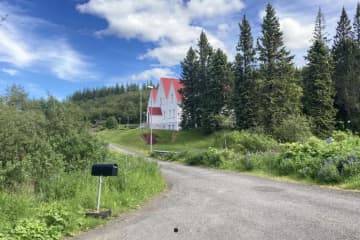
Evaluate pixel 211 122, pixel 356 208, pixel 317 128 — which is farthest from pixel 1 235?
pixel 211 122

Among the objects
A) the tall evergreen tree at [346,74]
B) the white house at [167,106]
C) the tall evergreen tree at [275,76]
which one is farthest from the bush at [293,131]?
the white house at [167,106]

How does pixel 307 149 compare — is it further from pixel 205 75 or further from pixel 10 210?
pixel 205 75

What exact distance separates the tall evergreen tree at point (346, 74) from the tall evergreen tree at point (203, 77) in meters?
19.0

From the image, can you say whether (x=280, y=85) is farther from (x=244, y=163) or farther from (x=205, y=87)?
(x=244, y=163)

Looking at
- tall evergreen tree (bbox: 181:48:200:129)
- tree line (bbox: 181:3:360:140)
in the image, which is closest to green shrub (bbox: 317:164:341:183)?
tree line (bbox: 181:3:360:140)

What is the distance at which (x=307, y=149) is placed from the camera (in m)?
13.5

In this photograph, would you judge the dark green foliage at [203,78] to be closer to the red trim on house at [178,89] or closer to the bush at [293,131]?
the red trim on house at [178,89]

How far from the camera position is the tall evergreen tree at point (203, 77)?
49344mm

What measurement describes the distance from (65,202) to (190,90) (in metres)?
48.0

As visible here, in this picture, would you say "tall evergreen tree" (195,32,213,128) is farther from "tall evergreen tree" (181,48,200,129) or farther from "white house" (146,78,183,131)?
"white house" (146,78,183,131)

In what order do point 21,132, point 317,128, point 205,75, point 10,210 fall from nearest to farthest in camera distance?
point 10,210 < point 21,132 < point 317,128 < point 205,75

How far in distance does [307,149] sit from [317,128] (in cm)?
2782

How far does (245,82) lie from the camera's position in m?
44.1

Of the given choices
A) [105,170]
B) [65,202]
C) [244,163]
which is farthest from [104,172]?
[244,163]
